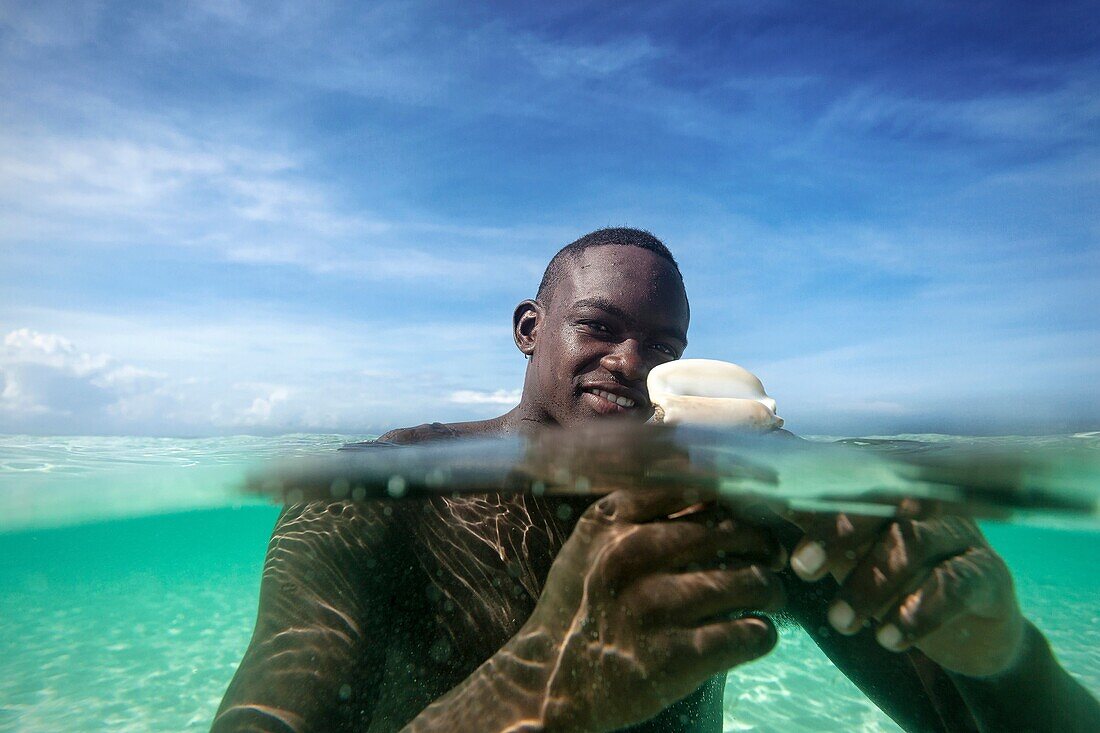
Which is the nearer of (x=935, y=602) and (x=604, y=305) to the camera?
(x=935, y=602)

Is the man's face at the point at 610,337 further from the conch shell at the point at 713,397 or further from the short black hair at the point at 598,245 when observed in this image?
the conch shell at the point at 713,397

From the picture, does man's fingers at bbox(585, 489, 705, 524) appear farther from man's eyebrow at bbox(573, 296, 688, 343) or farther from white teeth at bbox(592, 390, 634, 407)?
man's eyebrow at bbox(573, 296, 688, 343)

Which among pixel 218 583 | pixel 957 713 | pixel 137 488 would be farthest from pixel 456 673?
pixel 218 583

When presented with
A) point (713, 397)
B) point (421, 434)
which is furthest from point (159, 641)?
point (713, 397)

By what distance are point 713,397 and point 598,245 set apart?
7.02 ft

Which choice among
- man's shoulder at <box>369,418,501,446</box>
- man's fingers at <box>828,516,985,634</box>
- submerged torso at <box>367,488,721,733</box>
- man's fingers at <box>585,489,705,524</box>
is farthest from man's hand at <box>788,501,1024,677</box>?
man's shoulder at <box>369,418,501,446</box>

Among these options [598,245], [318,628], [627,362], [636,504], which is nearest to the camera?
[636,504]

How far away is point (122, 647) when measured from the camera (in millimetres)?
13953

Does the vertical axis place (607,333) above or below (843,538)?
above

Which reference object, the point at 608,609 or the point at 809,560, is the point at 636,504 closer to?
the point at 608,609

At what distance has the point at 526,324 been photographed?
4910 mm

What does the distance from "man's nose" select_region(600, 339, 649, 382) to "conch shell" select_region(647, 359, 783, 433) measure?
69 cm

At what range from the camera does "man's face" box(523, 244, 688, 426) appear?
368 cm

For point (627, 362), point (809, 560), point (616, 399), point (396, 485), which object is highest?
point (627, 362)
